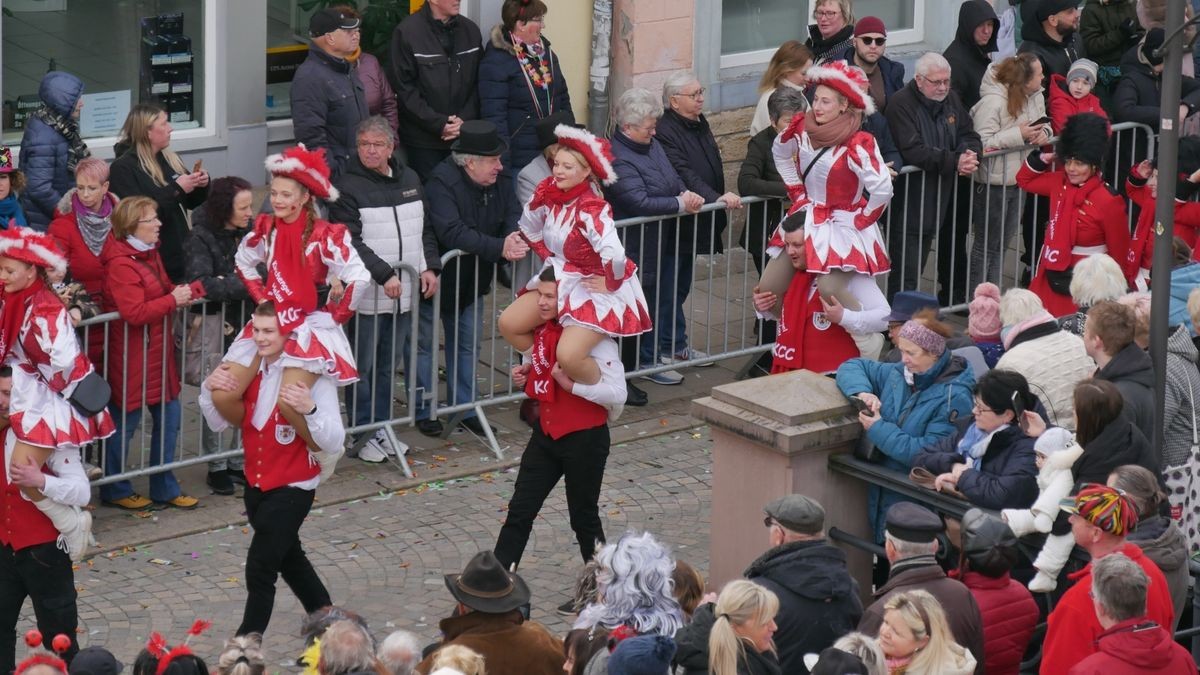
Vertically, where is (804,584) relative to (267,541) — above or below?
above

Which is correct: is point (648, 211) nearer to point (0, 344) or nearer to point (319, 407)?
point (319, 407)

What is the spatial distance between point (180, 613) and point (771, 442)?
300 cm

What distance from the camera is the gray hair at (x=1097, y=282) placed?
985cm

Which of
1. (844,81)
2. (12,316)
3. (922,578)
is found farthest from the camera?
(844,81)

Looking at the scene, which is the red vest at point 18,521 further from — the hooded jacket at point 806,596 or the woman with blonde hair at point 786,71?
the woman with blonde hair at point 786,71

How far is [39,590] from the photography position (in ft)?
27.5

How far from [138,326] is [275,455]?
1.86 meters

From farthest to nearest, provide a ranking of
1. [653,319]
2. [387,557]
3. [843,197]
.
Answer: [653,319] < [843,197] < [387,557]

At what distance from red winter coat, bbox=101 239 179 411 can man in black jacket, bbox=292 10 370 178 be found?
6.28ft

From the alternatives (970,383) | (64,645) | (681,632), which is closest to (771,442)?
(970,383)

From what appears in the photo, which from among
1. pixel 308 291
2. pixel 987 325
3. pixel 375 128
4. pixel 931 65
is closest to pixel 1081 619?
pixel 987 325

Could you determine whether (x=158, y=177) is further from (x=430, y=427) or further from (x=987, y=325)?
(x=987, y=325)

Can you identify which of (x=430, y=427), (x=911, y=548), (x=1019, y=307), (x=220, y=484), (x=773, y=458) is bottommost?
(x=220, y=484)

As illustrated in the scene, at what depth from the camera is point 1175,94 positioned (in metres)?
7.47
